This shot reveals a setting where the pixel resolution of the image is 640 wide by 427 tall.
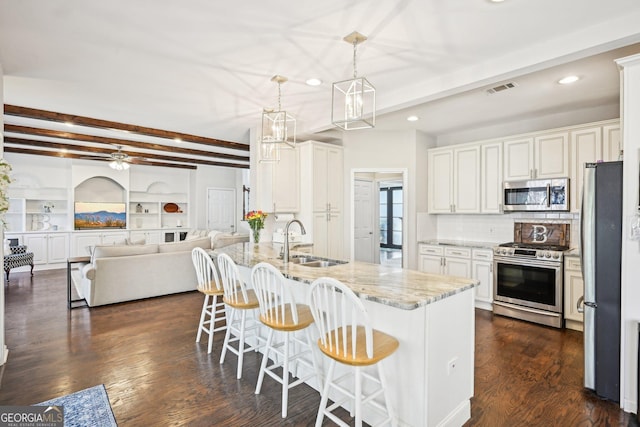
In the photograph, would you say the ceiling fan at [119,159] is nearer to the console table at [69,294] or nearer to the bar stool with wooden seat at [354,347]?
the console table at [69,294]

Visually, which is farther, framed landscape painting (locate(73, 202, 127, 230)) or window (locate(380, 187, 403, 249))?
window (locate(380, 187, 403, 249))

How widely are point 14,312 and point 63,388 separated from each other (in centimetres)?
298

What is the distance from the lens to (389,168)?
528cm

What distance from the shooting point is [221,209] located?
1021 centimetres

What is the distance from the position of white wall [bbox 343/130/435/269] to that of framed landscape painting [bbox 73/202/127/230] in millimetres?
6967

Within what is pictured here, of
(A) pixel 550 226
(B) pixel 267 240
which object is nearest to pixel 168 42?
(B) pixel 267 240

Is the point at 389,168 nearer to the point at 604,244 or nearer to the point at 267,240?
the point at 267,240

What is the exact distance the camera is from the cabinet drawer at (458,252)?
466 cm

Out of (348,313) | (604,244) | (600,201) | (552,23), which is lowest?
(348,313)

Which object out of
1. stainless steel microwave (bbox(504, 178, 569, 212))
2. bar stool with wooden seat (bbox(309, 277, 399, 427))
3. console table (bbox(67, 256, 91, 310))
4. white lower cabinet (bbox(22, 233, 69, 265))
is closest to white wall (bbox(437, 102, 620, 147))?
stainless steel microwave (bbox(504, 178, 569, 212))

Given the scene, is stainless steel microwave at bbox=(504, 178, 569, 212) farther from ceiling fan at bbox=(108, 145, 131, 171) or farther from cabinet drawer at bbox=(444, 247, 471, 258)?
ceiling fan at bbox=(108, 145, 131, 171)

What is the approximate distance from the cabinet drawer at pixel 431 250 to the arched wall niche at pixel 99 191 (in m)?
8.16

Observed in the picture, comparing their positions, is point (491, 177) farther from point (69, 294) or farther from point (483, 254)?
point (69, 294)

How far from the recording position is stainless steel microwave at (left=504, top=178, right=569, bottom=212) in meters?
4.08
